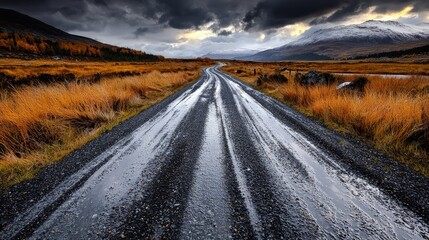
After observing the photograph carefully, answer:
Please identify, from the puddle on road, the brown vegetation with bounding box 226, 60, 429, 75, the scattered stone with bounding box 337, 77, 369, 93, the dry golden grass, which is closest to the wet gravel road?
the puddle on road

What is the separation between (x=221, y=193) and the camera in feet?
9.68

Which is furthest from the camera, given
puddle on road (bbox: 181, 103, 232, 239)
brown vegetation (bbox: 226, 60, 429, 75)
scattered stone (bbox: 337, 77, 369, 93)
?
brown vegetation (bbox: 226, 60, 429, 75)

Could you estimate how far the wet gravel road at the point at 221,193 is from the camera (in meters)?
2.29

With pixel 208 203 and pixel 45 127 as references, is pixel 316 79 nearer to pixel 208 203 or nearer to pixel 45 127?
pixel 208 203

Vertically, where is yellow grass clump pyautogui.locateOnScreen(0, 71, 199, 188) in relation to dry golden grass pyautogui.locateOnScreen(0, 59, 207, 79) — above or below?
below

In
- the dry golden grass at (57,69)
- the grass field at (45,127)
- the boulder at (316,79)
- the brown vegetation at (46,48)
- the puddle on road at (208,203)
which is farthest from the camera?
the brown vegetation at (46,48)

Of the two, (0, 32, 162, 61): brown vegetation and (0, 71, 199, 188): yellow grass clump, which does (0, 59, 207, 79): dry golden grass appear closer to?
(0, 71, 199, 188): yellow grass clump

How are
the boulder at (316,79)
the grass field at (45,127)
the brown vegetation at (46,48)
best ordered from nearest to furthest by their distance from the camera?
the grass field at (45,127) → the boulder at (316,79) → the brown vegetation at (46,48)

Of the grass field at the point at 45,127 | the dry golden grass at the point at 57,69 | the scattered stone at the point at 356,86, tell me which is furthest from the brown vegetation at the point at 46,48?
the scattered stone at the point at 356,86

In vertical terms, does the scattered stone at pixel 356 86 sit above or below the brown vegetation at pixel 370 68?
above

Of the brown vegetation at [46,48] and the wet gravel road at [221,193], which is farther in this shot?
the brown vegetation at [46,48]

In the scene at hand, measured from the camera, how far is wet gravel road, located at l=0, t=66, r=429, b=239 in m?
2.29

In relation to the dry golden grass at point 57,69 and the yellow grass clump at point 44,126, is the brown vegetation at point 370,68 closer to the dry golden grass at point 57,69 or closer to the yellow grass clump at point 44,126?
the dry golden grass at point 57,69

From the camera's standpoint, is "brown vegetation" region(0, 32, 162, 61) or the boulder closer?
the boulder
